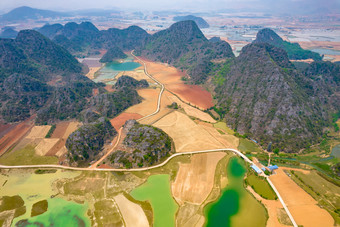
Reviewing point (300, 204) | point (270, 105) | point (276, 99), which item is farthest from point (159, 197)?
point (276, 99)

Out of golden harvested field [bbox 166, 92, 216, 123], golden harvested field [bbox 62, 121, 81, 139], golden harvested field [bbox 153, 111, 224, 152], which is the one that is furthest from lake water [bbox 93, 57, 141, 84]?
golden harvested field [bbox 153, 111, 224, 152]

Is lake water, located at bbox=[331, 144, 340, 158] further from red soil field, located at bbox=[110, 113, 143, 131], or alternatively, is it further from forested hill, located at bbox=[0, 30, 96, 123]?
forested hill, located at bbox=[0, 30, 96, 123]

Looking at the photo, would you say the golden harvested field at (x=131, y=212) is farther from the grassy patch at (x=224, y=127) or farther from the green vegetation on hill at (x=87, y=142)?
the grassy patch at (x=224, y=127)

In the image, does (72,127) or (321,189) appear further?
(72,127)

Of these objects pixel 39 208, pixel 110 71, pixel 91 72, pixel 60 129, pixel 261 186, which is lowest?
pixel 39 208

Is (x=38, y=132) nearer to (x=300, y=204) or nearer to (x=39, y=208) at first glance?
(x=39, y=208)

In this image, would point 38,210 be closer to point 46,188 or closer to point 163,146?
point 46,188

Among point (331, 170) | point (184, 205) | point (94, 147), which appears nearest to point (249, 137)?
point (331, 170)

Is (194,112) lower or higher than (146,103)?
higher
